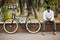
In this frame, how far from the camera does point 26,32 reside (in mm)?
12109

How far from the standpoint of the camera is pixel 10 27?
12094 mm

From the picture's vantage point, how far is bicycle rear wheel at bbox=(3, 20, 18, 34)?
11961mm

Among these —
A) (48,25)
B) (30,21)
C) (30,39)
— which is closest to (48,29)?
(48,25)

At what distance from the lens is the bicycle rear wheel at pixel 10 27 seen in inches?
471

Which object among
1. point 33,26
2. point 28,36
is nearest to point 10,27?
point 33,26

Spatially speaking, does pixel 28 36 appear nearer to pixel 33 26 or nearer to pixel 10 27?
pixel 33 26

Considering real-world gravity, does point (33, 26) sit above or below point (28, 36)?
above

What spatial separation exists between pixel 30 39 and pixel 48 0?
16685mm

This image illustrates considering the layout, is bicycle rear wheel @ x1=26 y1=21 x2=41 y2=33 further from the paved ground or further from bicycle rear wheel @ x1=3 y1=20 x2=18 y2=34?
bicycle rear wheel @ x1=3 y1=20 x2=18 y2=34

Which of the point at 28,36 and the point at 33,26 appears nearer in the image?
the point at 28,36

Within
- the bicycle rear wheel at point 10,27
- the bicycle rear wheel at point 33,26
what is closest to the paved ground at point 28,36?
the bicycle rear wheel at point 10,27

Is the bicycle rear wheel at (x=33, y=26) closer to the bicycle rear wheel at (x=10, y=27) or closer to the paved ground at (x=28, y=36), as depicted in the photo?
the paved ground at (x=28, y=36)

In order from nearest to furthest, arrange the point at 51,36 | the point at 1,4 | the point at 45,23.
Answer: the point at 51,36 < the point at 45,23 < the point at 1,4

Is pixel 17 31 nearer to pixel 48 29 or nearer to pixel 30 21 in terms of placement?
pixel 30 21
